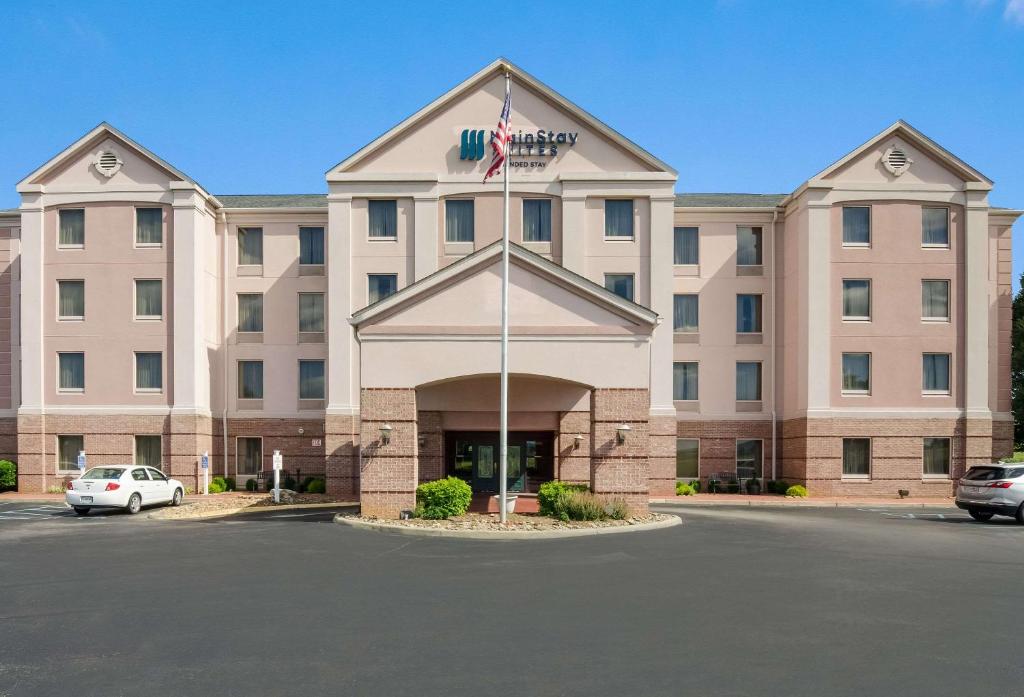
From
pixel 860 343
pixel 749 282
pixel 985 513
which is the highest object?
pixel 749 282

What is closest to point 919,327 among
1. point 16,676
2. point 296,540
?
point 296,540

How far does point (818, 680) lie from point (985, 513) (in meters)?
20.0

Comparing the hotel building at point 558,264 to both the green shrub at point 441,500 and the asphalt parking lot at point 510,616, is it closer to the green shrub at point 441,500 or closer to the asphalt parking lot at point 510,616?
the green shrub at point 441,500

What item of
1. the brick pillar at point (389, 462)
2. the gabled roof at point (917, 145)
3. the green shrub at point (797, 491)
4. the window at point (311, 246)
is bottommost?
the green shrub at point (797, 491)

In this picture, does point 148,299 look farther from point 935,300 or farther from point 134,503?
point 935,300

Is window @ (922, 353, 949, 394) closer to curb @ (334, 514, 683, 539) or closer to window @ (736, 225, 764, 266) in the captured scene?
window @ (736, 225, 764, 266)

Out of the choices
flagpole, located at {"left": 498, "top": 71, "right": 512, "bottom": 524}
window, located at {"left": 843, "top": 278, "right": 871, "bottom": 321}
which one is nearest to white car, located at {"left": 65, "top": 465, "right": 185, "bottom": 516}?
flagpole, located at {"left": 498, "top": 71, "right": 512, "bottom": 524}

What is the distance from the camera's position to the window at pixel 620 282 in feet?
111

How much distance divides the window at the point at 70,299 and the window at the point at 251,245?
20.7ft

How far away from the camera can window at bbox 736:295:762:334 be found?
36906 mm

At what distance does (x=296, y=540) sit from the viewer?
62.3ft

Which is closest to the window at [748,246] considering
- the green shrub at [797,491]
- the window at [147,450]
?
the green shrub at [797,491]

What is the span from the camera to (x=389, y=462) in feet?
74.4

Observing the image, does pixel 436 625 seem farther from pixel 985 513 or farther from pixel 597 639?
pixel 985 513
